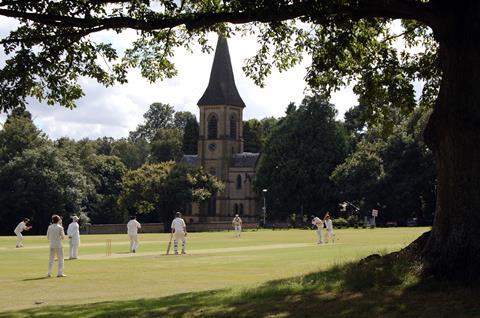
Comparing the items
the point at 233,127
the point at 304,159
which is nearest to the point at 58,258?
the point at 304,159

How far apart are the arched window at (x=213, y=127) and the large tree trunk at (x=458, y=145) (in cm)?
11446

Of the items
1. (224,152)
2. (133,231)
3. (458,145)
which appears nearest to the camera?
(458,145)

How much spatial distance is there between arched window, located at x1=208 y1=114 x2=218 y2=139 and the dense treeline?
18.2 meters

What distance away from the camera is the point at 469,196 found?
14805mm

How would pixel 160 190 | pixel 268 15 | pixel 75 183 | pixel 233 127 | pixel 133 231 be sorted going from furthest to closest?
pixel 233 127 < pixel 160 190 < pixel 75 183 < pixel 133 231 < pixel 268 15

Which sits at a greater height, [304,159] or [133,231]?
[304,159]

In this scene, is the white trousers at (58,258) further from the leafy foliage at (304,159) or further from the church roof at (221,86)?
the church roof at (221,86)

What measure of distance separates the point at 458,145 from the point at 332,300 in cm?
384

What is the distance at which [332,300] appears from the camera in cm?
1364

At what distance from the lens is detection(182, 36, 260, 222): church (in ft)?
417

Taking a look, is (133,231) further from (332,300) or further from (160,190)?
(160,190)

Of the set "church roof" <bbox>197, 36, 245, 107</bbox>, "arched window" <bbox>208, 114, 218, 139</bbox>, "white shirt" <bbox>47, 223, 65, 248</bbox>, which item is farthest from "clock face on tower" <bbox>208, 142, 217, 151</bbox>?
"white shirt" <bbox>47, 223, 65, 248</bbox>

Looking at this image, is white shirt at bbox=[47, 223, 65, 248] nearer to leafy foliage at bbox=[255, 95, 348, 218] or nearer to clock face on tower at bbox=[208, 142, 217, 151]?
leafy foliage at bbox=[255, 95, 348, 218]

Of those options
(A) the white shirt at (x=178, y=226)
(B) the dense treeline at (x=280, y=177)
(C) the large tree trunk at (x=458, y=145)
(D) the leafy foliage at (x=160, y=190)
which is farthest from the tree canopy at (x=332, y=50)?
(D) the leafy foliage at (x=160, y=190)
